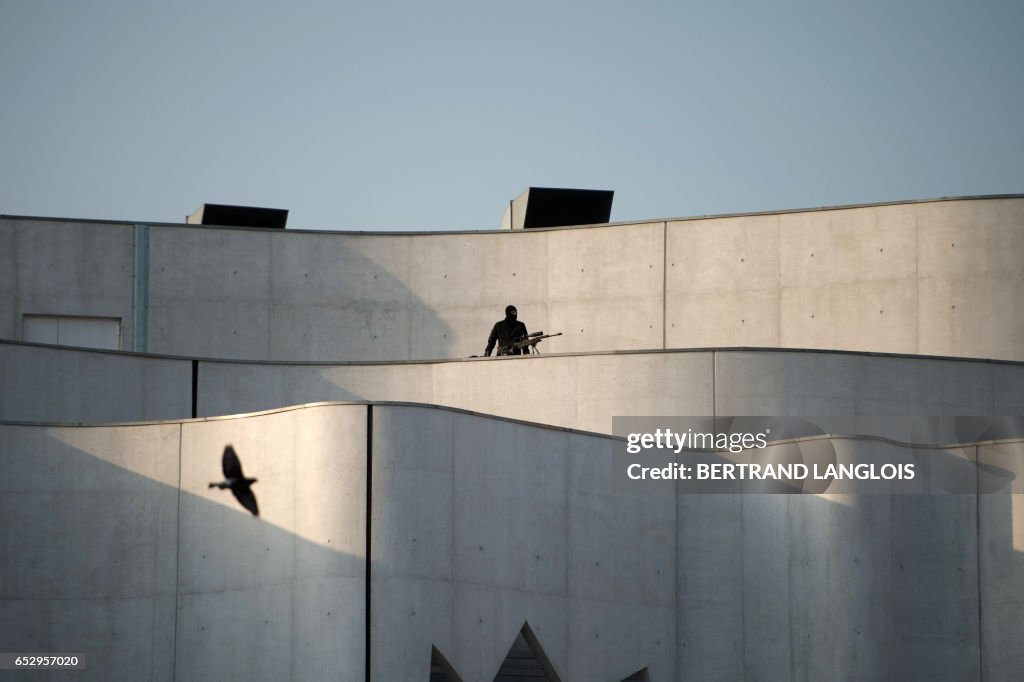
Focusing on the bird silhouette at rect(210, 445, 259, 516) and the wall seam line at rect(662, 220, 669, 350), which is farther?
the wall seam line at rect(662, 220, 669, 350)

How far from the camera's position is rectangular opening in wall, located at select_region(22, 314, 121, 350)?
3331 cm

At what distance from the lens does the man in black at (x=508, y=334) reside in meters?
29.5

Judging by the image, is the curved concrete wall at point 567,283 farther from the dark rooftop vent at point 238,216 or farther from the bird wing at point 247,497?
the bird wing at point 247,497

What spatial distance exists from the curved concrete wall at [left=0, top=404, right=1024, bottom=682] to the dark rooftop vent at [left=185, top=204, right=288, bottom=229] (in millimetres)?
14129

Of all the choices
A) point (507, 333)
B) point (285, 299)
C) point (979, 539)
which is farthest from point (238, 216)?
point (979, 539)

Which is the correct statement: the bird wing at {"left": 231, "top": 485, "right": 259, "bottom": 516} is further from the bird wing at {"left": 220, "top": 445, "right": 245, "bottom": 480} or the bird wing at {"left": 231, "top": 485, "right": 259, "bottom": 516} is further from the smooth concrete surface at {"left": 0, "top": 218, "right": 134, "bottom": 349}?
the smooth concrete surface at {"left": 0, "top": 218, "right": 134, "bottom": 349}

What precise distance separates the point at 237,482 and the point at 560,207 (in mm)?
15395

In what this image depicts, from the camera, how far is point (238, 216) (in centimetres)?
3712

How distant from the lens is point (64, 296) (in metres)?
33.4

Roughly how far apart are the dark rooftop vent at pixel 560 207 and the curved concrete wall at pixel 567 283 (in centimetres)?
226

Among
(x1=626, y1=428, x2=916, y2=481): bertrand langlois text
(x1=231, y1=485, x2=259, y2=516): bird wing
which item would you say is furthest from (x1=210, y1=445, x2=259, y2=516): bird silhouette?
(x1=626, y1=428, x2=916, y2=481): bertrand langlois text

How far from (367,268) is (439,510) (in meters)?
12.7

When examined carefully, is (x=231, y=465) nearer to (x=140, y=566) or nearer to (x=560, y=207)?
(x=140, y=566)

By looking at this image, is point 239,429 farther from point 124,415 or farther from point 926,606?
point 926,606
